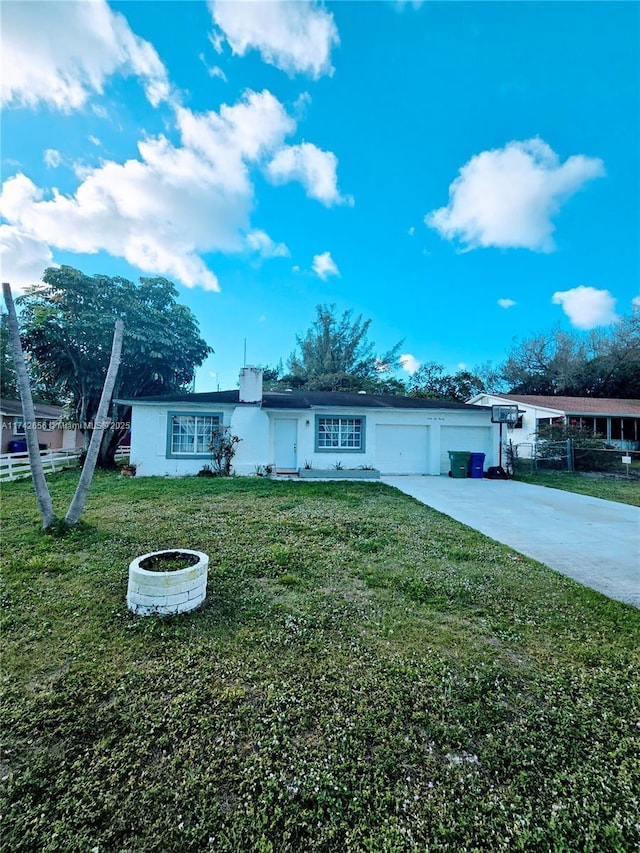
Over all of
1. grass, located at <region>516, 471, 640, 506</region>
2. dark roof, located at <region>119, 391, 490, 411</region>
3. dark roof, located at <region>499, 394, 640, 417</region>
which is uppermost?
dark roof, located at <region>499, 394, 640, 417</region>

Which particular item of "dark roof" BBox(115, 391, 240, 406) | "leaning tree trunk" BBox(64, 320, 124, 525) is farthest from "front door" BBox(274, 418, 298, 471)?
"leaning tree trunk" BBox(64, 320, 124, 525)

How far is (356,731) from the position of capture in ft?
6.77

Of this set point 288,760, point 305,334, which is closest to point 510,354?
point 305,334

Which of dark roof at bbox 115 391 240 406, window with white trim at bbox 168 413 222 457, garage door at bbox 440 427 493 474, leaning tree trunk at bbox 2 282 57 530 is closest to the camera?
leaning tree trunk at bbox 2 282 57 530

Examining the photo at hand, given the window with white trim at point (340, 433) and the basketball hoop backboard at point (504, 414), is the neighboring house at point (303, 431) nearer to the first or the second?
the window with white trim at point (340, 433)

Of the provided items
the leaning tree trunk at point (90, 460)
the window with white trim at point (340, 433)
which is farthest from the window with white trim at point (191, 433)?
the leaning tree trunk at point (90, 460)

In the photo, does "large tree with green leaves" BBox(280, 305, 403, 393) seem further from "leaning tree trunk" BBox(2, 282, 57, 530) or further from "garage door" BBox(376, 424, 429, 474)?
"leaning tree trunk" BBox(2, 282, 57, 530)

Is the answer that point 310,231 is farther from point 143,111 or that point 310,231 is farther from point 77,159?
point 77,159

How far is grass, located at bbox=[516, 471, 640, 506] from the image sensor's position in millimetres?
9523

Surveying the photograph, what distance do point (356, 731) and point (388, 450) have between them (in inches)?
447

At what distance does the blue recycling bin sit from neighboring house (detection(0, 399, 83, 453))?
17685 mm

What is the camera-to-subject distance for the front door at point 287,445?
1251 cm

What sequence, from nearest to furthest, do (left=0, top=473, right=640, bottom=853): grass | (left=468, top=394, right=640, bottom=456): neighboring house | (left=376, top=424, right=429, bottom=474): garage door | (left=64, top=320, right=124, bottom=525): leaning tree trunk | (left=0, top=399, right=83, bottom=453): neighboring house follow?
(left=0, top=473, right=640, bottom=853): grass → (left=64, top=320, right=124, bottom=525): leaning tree trunk → (left=376, top=424, right=429, bottom=474): garage door → (left=0, top=399, right=83, bottom=453): neighboring house → (left=468, top=394, right=640, bottom=456): neighboring house

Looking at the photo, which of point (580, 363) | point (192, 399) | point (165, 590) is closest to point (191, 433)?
point (192, 399)
